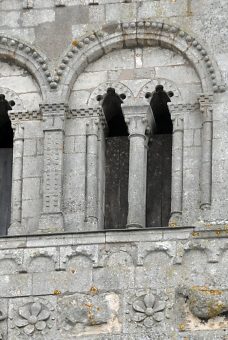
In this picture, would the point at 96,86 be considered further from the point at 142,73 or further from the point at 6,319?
the point at 6,319

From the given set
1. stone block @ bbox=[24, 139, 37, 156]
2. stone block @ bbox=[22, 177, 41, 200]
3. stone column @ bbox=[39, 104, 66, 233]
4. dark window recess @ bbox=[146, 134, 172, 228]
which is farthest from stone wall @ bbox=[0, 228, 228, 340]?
stone block @ bbox=[24, 139, 37, 156]

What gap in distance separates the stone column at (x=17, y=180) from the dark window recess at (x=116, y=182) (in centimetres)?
107

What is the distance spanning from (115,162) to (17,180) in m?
1.27

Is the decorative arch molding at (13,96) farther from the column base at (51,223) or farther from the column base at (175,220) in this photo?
the column base at (175,220)

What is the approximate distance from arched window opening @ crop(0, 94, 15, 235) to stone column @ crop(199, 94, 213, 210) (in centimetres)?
245

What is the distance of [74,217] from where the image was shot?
1565 inches

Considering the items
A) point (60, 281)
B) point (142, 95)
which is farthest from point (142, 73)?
point (60, 281)

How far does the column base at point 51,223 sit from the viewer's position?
39531 millimetres

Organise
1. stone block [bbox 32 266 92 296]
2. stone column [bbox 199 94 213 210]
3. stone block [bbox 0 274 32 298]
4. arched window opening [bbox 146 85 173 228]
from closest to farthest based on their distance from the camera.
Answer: stone block [bbox 32 266 92 296] → stone block [bbox 0 274 32 298] → stone column [bbox 199 94 213 210] → arched window opening [bbox 146 85 173 228]

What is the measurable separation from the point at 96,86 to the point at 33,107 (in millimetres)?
815

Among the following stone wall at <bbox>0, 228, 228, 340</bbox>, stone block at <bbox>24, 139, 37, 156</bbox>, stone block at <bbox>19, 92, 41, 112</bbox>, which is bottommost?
stone wall at <bbox>0, 228, 228, 340</bbox>

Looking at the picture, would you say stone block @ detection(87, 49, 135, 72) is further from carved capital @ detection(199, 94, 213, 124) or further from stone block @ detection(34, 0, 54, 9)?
carved capital @ detection(199, 94, 213, 124)

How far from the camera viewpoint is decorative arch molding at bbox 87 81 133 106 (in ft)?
133

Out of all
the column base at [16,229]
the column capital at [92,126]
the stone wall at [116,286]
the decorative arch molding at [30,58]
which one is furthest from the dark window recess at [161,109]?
the column base at [16,229]
